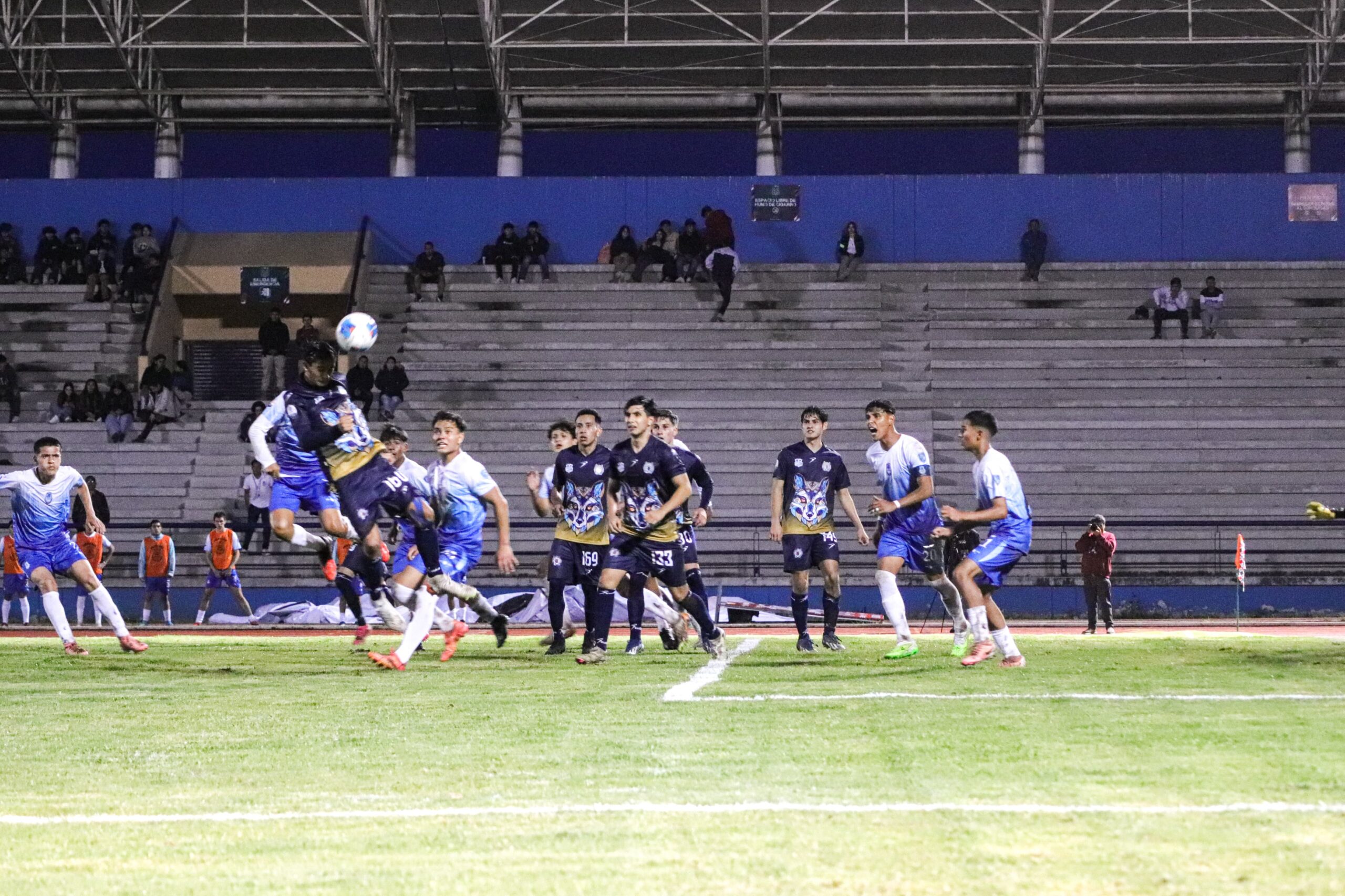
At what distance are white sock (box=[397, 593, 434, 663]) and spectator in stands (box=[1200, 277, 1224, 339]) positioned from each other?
23.8m

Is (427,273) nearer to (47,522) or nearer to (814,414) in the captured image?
(47,522)

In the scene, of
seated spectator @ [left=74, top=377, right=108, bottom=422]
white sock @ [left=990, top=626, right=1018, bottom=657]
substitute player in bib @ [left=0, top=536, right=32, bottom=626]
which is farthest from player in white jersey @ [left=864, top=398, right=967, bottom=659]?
seated spectator @ [left=74, top=377, right=108, bottom=422]

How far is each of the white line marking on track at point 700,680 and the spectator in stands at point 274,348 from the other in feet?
64.2

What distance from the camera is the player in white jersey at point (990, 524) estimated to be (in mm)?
12781

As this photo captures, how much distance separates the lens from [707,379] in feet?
109

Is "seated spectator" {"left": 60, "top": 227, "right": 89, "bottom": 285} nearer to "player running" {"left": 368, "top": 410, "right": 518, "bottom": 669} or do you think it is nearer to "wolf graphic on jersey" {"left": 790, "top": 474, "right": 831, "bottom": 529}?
"player running" {"left": 368, "top": 410, "right": 518, "bottom": 669}

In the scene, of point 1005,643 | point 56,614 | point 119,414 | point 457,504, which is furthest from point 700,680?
point 119,414

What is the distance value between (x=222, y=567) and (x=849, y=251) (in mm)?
15395

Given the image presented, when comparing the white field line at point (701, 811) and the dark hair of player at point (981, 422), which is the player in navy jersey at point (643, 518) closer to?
the dark hair of player at point (981, 422)

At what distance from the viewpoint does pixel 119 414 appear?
3172cm

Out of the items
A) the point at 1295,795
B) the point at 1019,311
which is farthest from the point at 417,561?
the point at 1019,311

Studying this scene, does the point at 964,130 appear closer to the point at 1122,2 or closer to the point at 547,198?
the point at 1122,2

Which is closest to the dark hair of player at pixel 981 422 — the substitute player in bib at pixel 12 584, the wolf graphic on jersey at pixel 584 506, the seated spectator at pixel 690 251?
the wolf graphic on jersey at pixel 584 506

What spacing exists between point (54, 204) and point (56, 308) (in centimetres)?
294
